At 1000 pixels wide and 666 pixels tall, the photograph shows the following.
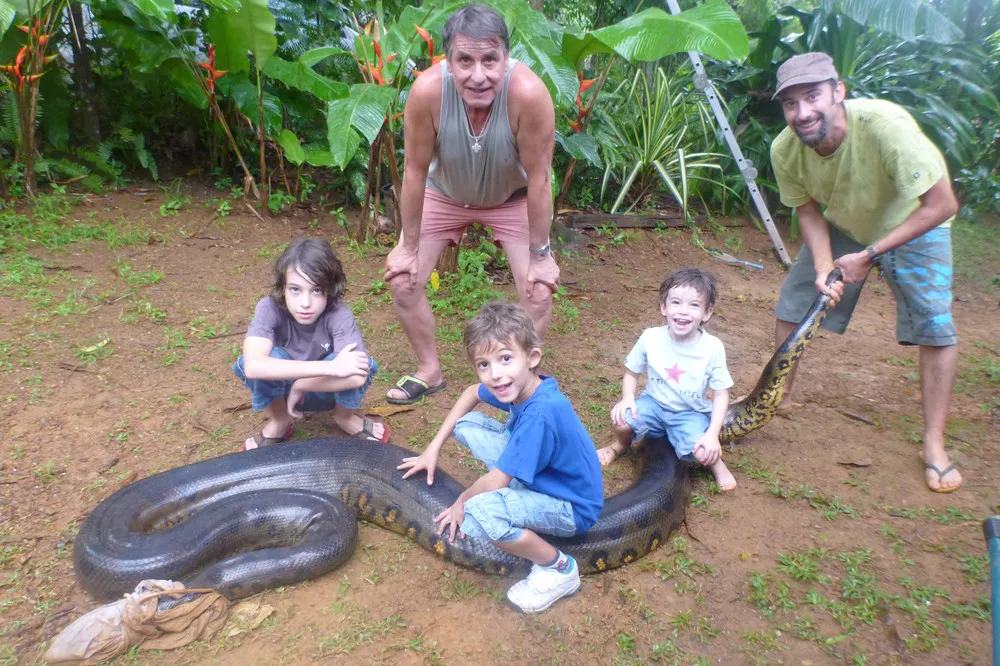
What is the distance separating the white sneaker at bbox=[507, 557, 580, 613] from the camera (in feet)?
8.86

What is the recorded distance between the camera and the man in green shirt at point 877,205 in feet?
10.6

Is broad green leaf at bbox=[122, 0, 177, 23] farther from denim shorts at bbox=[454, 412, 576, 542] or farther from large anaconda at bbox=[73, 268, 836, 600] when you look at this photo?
denim shorts at bbox=[454, 412, 576, 542]

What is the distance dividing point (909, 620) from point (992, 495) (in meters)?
1.28

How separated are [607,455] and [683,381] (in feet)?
2.13

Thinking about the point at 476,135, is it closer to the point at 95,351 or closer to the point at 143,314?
the point at 95,351

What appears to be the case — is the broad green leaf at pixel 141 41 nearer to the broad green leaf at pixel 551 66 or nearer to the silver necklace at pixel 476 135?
the broad green leaf at pixel 551 66

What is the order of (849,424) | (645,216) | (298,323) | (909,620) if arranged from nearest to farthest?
(909,620), (298,323), (849,424), (645,216)

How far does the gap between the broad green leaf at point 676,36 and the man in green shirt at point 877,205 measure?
118 centimetres

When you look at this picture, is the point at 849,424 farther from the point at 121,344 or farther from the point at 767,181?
the point at 121,344

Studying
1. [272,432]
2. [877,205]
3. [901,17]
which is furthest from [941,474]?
[901,17]

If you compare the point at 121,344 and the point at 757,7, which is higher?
the point at 757,7

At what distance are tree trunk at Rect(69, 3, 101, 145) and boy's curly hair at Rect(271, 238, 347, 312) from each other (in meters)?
4.98

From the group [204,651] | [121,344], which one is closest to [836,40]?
A: [121,344]

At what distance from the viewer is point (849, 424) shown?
13.9 ft
